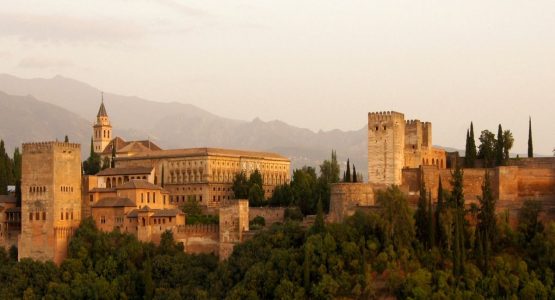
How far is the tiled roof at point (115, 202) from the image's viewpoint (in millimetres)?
53312

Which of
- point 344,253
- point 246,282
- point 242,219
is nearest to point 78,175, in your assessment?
point 242,219

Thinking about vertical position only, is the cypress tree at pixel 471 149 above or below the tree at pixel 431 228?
above

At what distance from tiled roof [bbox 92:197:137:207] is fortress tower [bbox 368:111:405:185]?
13.6 m

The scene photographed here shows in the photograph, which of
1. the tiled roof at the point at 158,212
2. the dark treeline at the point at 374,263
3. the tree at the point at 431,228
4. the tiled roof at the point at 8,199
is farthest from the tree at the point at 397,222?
the tiled roof at the point at 8,199

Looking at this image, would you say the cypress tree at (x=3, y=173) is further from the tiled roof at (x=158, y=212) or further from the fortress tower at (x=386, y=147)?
the fortress tower at (x=386, y=147)

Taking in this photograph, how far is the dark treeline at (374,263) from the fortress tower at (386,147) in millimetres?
Result: 4903

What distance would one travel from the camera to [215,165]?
224 feet

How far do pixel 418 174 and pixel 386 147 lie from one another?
241 cm

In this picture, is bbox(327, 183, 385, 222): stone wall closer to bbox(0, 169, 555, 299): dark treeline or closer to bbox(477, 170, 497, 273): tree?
bbox(0, 169, 555, 299): dark treeline

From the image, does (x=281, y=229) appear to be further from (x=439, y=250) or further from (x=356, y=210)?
(x=439, y=250)

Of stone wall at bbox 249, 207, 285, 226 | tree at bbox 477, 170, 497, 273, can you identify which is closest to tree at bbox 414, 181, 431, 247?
tree at bbox 477, 170, 497, 273

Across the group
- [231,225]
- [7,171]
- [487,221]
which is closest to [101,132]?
[7,171]

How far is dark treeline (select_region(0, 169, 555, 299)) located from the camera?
133ft

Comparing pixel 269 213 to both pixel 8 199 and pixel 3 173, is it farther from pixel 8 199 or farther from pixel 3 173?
pixel 3 173
